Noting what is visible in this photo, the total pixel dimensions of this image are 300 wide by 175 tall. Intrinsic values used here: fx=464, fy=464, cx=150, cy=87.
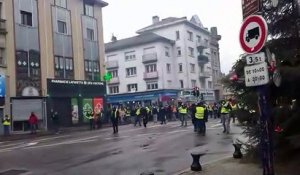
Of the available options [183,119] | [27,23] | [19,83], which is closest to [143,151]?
[183,119]

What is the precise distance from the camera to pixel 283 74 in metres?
8.38

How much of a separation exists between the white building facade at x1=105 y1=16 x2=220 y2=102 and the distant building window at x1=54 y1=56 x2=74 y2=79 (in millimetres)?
27106

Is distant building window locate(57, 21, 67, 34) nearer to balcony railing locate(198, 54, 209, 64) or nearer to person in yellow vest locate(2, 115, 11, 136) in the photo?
person in yellow vest locate(2, 115, 11, 136)

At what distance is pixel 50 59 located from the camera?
38.3m

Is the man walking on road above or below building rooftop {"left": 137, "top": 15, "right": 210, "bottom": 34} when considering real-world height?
below

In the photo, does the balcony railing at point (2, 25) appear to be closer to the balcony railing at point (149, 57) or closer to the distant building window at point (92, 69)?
the distant building window at point (92, 69)

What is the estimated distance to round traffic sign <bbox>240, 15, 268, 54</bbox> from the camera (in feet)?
21.6

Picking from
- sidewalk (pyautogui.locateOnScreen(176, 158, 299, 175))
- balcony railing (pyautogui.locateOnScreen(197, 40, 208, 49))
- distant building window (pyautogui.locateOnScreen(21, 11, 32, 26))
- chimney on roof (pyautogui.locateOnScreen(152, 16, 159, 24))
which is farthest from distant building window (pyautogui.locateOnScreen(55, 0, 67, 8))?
chimney on roof (pyautogui.locateOnScreen(152, 16, 159, 24))

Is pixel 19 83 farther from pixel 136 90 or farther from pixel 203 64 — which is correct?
pixel 203 64

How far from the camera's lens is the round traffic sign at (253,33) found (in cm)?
659

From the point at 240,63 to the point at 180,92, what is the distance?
5907cm

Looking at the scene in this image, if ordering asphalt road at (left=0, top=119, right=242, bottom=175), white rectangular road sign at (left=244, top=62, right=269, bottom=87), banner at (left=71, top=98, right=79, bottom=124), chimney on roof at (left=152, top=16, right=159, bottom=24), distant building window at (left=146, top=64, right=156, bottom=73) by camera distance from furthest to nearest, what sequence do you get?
chimney on roof at (left=152, top=16, right=159, bottom=24)
distant building window at (left=146, top=64, right=156, bottom=73)
banner at (left=71, top=98, right=79, bottom=124)
asphalt road at (left=0, top=119, right=242, bottom=175)
white rectangular road sign at (left=244, top=62, right=269, bottom=87)

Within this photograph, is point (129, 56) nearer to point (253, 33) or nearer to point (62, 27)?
point (62, 27)

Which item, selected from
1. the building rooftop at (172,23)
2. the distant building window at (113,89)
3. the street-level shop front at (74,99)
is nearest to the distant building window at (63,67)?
the street-level shop front at (74,99)
